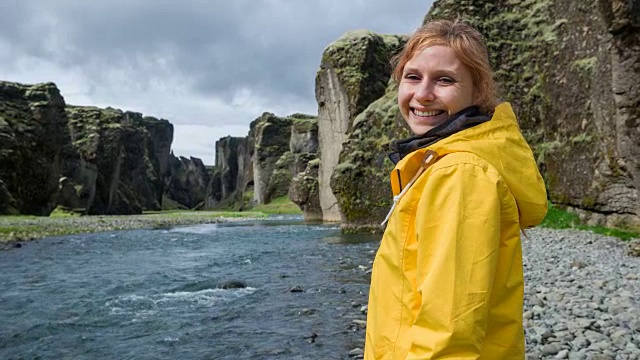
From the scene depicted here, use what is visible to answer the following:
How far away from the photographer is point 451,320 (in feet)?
5.64

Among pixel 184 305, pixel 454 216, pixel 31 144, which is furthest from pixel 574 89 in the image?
pixel 31 144

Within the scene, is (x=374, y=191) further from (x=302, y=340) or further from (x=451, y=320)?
(x=451, y=320)

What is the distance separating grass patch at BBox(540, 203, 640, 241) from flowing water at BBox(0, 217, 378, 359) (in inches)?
300

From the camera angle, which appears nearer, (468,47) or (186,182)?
(468,47)

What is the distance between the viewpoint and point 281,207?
90250mm

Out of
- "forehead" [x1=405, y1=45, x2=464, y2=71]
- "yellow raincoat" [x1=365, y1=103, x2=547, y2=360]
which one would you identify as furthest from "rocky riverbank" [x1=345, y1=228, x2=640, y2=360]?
"forehead" [x1=405, y1=45, x2=464, y2=71]

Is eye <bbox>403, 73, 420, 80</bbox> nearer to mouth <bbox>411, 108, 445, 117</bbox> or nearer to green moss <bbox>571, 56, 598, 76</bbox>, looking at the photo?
mouth <bbox>411, 108, 445, 117</bbox>

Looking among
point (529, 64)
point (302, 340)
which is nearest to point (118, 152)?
point (529, 64)

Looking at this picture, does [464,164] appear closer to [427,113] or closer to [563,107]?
[427,113]

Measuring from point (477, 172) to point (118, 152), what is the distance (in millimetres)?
112404

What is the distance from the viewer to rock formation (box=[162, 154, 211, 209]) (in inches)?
7126

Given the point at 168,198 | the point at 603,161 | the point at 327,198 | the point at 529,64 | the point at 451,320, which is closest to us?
the point at 451,320

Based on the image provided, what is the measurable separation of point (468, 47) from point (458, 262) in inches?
42.0

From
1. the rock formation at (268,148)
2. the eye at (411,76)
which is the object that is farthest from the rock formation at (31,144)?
the eye at (411,76)
